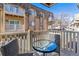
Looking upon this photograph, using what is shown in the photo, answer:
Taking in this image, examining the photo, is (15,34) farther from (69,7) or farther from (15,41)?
(69,7)

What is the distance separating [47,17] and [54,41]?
309 mm

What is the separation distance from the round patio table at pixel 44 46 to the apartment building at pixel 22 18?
16 cm

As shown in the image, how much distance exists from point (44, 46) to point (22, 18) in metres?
0.44

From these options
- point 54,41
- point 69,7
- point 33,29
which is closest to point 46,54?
point 54,41

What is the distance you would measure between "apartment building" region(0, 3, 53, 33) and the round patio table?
16 cm

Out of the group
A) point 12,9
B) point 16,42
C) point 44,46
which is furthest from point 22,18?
point 44,46

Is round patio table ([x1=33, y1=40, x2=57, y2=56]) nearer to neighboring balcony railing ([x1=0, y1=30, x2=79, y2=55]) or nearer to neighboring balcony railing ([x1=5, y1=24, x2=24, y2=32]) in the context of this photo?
neighboring balcony railing ([x1=0, y1=30, x2=79, y2=55])

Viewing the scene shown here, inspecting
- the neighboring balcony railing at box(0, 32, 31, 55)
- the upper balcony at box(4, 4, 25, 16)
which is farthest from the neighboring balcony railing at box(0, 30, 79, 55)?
the upper balcony at box(4, 4, 25, 16)

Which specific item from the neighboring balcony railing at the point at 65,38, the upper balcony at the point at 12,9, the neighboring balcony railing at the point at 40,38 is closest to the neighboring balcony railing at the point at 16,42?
the neighboring balcony railing at the point at 40,38

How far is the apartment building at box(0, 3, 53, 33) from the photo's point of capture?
86.0 inches

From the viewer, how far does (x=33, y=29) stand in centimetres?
223

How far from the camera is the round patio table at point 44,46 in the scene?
7.23 ft

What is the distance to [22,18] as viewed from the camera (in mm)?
2213

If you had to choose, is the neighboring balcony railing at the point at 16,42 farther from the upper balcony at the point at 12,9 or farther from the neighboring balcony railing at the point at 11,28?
the upper balcony at the point at 12,9
